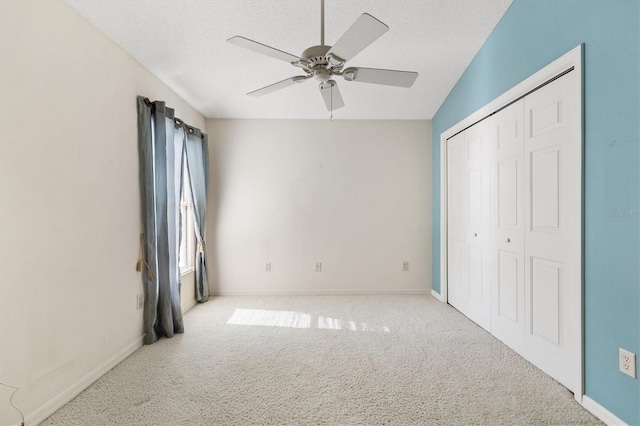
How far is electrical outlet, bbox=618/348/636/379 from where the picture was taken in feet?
5.21

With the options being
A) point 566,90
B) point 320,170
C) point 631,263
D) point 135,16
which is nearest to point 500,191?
point 566,90

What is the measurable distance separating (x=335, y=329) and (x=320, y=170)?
2.18 metres

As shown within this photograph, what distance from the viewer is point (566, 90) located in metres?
2.03

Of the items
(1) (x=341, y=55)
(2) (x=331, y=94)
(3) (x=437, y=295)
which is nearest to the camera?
(1) (x=341, y=55)

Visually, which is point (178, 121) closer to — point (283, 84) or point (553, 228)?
point (283, 84)

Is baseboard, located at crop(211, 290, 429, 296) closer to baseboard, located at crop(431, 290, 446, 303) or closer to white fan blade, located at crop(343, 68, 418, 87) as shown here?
baseboard, located at crop(431, 290, 446, 303)

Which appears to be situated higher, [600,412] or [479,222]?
[479,222]

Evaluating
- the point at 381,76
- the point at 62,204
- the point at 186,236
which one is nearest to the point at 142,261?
the point at 62,204

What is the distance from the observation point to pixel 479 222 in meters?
3.23

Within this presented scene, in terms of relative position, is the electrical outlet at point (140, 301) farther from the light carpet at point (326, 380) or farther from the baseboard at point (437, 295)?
the baseboard at point (437, 295)

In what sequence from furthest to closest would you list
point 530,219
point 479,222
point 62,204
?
point 479,222 → point 530,219 → point 62,204

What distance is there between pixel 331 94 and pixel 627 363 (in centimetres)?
227

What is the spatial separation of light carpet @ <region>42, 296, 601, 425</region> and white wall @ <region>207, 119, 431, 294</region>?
1114mm

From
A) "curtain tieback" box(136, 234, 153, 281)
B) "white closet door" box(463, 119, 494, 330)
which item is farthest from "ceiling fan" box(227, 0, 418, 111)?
"curtain tieback" box(136, 234, 153, 281)
